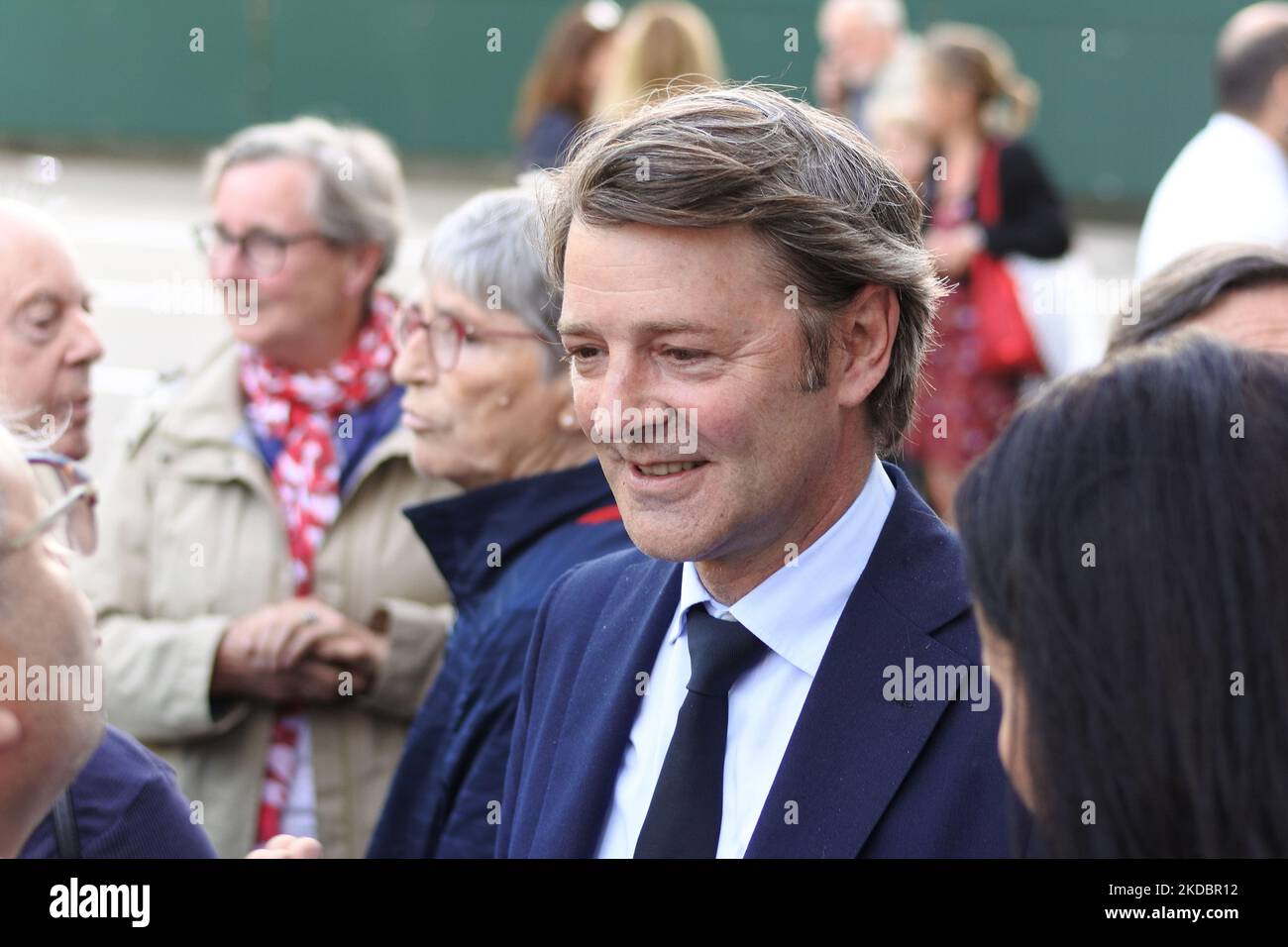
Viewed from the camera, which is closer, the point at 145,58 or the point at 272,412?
the point at 272,412

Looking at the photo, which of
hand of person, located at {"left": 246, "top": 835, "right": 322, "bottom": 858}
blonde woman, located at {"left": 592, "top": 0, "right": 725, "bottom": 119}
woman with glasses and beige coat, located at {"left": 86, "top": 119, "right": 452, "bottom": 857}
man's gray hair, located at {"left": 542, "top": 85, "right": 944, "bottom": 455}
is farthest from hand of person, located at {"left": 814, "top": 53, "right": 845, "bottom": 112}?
hand of person, located at {"left": 246, "top": 835, "right": 322, "bottom": 858}

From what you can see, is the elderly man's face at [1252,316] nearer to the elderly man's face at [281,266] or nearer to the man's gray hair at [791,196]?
the man's gray hair at [791,196]

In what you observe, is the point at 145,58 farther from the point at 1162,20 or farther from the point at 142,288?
the point at 1162,20

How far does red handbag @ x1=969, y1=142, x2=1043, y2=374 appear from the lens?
19.1 ft

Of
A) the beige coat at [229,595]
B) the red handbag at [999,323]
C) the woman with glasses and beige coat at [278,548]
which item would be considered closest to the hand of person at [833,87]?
the red handbag at [999,323]

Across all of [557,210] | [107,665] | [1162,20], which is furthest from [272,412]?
[1162,20]

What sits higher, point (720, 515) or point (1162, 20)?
point (1162, 20)

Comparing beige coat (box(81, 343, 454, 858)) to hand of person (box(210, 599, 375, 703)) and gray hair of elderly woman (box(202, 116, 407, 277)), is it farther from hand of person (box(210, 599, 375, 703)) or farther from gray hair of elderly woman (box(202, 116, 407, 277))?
gray hair of elderly woman (box(202, 116, 407, 277))

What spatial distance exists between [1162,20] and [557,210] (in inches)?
526

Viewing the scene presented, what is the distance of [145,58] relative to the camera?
16.2 m

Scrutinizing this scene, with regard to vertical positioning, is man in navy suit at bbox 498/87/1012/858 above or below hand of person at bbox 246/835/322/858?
above

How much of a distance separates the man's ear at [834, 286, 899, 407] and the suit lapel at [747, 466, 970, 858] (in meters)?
0.20

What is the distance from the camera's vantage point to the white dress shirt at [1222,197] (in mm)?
4238

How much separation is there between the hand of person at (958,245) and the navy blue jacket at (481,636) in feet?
10.6
